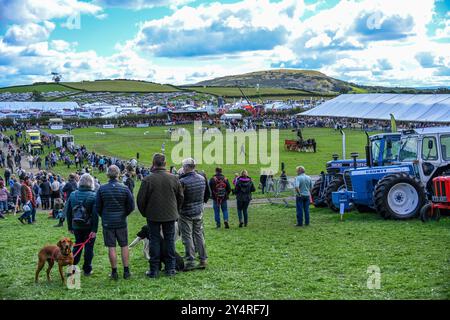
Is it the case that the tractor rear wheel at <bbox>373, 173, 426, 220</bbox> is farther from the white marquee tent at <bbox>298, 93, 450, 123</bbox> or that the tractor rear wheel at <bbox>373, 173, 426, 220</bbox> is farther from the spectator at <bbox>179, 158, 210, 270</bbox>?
the white marquee tent at <bbox>298, 93, 450, 123</bbox>

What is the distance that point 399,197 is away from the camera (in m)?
14.3

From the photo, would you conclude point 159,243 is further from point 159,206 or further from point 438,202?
point 438,202

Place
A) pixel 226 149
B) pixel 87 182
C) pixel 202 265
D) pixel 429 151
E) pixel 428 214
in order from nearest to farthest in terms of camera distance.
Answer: pixel 87 182 < pixel 202 265 < pixel 428 214 < pixel 429 151 < pixel 226 149

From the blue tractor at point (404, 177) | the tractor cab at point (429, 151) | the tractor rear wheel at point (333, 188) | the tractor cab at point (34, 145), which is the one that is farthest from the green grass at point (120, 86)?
the tractor cab at point (429, 151)


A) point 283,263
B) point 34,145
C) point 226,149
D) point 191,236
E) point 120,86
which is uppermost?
point 120,86

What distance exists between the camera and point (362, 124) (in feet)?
236

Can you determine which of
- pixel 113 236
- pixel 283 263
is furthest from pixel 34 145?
pixel 113 236

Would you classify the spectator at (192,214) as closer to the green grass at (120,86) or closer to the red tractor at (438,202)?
the red tractor at (438,202)

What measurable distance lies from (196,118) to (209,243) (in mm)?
81262

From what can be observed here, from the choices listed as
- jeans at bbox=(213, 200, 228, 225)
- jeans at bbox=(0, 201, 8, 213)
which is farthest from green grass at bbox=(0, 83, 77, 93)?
jeans at bbox=(213, 200, 228, 225)

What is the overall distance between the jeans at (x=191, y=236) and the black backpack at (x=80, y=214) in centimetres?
151

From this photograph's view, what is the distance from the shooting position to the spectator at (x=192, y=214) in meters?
9.12

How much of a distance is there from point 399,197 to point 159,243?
25.9 feet
